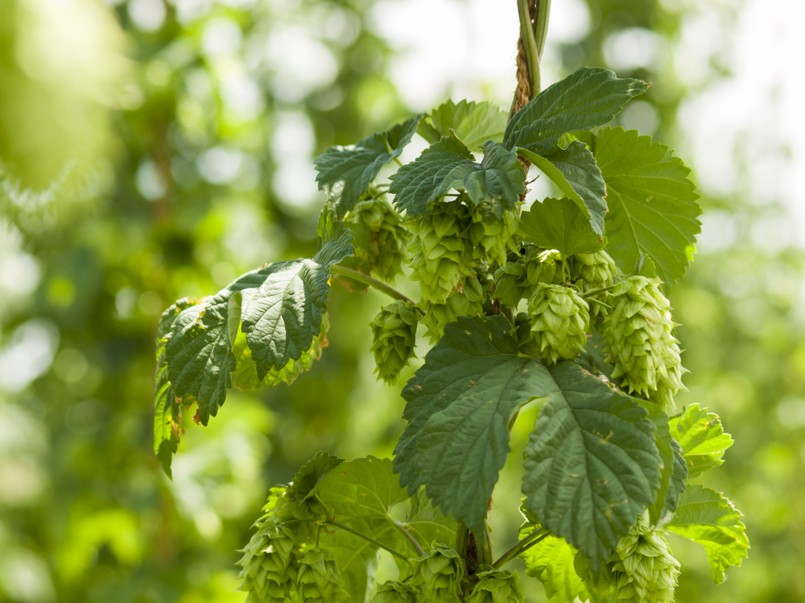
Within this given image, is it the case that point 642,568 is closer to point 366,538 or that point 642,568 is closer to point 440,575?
point 440,575

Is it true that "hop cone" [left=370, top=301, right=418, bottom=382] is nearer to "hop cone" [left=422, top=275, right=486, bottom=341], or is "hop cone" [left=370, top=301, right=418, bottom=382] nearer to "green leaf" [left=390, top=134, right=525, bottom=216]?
"hop cone" [left=422, top=275, right=486, bottom=341]

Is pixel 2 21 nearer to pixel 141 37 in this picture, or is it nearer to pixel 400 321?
pixel 400 321

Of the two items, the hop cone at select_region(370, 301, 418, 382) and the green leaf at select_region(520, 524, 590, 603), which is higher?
the hop cone at select_region(370, 301, 418, 382)

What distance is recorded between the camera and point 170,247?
3.20 metres

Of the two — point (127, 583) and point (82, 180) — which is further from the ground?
point (82, 180)

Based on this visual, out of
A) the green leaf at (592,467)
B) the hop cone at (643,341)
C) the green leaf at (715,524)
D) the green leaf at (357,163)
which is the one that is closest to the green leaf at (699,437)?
the green leaf at (715,524)

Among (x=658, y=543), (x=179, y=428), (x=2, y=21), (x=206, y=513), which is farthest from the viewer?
(x=206, y=513)

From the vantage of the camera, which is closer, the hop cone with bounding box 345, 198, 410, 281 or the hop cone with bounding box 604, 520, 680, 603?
the hop cone with bounding box 604, 520, 680, 603

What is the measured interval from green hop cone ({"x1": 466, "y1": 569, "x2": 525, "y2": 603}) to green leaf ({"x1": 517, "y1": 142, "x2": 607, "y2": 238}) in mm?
376

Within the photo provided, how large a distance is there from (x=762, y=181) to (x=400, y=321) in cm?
624

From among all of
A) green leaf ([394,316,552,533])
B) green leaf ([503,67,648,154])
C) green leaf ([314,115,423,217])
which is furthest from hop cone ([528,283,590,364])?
green leaf ([314,115,423,217])

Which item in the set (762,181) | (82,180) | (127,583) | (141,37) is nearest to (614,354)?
(82,180)

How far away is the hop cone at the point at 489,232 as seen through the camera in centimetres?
93

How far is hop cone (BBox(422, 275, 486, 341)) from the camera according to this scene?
1.01 metres
